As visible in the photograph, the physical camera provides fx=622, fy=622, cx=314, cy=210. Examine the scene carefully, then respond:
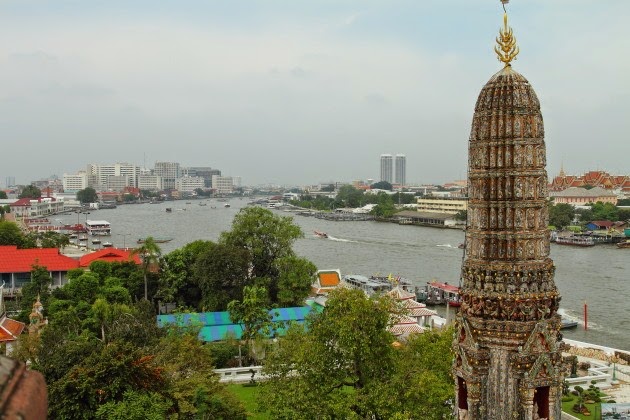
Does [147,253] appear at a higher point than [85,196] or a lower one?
lower

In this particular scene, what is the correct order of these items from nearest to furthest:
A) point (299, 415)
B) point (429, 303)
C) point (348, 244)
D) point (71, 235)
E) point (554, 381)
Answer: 1. point (554, 381)
2. point (299, 415)
3. point (429, 303)
4. point (348, 244)
5. point (71, 235)

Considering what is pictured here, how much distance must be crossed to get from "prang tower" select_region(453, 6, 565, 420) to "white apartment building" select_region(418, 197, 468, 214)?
94183mm


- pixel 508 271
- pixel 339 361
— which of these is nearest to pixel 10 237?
pixel 339 361

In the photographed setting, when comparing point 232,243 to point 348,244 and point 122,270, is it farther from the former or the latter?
point 348,244

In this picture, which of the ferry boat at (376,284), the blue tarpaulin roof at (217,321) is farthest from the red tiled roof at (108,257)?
the ferry boat at (376,284)

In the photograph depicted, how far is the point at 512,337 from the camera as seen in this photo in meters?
7.71

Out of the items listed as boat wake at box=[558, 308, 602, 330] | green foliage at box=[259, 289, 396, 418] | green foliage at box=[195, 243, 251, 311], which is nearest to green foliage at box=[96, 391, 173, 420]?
green foliage at box=[259, 289, 396, 418]

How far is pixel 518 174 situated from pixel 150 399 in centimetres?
945

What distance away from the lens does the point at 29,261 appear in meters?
36.7

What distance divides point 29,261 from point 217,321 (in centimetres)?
1540

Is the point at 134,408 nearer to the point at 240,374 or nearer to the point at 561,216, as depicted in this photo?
the point at 240,374

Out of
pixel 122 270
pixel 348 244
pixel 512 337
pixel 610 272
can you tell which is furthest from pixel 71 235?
pixel 512 337

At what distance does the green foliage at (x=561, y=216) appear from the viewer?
3270 inches

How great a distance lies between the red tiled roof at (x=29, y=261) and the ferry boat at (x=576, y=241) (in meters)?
54.2
